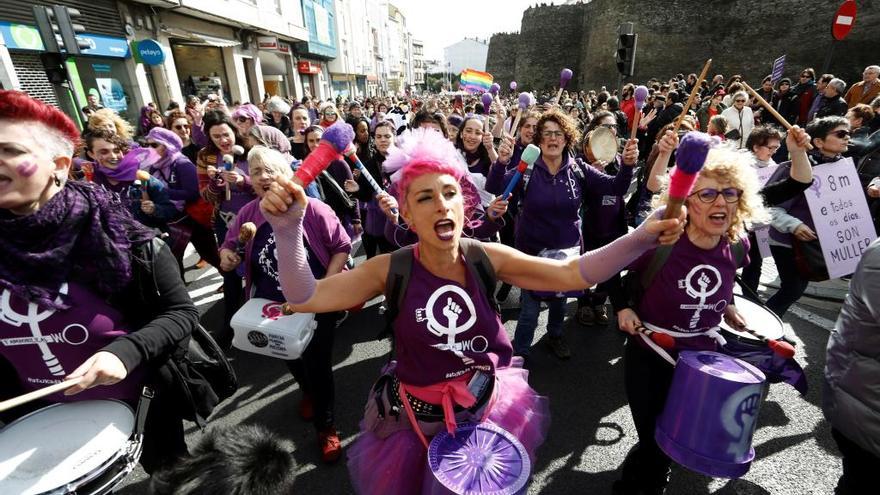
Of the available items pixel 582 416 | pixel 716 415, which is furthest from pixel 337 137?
pixel 582 416

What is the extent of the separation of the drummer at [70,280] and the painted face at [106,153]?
2610mm

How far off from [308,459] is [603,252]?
2.42m

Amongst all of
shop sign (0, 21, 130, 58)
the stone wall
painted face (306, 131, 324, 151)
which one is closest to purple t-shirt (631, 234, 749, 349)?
painted face (306, 131, 324, 151)

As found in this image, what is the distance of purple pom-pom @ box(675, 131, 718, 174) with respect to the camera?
1243mm

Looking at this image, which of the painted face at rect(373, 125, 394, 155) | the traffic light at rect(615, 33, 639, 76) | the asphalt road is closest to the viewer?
the asphalt road

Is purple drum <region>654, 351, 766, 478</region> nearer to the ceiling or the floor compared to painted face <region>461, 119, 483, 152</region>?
nearer to the floor

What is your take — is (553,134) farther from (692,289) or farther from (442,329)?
(442,329)

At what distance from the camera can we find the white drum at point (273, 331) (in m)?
2.34

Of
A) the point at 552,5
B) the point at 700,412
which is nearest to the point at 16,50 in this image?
the point at 700,412

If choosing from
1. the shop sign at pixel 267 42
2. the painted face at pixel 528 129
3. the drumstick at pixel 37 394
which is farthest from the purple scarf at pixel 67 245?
the shop sign at pixel 267 42

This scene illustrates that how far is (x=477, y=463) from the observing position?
1.49 metres

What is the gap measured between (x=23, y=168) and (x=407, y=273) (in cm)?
143

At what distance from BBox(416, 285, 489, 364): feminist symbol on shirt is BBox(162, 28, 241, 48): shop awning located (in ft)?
50.8

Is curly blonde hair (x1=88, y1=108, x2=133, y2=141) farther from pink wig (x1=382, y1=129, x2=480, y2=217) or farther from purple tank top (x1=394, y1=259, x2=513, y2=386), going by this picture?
purple tank top (x1=394, y1=259, x2=513, y2=386)
